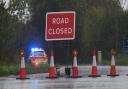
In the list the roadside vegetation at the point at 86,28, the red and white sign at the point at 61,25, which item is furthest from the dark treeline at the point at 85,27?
the red and white sign at the point at 61,25

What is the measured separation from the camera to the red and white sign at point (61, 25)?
75.0 ft

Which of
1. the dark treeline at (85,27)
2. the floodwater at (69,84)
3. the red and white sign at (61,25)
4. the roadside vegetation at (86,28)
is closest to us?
the floodwater at (69,84)

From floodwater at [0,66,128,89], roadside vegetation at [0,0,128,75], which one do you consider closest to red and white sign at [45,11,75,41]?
floodwater at [0,66,128,89]

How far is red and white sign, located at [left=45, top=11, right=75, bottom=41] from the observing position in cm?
2286

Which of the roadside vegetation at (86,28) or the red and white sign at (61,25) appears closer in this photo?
the red and white sign at (61,25)

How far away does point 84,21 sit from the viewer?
6369 centimetres

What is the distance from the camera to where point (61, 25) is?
22875mm

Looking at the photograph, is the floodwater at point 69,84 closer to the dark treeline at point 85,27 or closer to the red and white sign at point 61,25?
the red and white sign at point 61,25

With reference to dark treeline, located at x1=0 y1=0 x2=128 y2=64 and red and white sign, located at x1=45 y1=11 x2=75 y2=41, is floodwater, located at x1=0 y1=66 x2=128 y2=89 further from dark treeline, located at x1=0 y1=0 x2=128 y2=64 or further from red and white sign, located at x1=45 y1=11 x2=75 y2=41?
dark treeline, located at x1=0 y1=0 x2=128 y2=64

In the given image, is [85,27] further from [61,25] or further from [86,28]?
[61,25]

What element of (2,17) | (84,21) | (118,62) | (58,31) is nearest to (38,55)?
(118,62)

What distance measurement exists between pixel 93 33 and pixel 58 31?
38578mm

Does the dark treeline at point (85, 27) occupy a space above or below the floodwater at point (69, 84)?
above

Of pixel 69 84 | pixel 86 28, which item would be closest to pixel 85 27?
pixel 86 28
